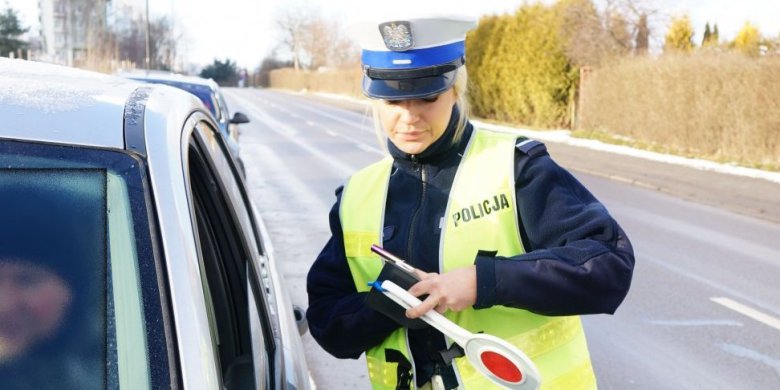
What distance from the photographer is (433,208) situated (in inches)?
76.2

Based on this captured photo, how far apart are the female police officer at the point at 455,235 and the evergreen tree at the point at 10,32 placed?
1046 inches

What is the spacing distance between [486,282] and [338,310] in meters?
0.44

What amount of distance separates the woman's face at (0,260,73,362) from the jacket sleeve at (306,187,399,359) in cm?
69

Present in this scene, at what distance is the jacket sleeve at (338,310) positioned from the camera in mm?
1958

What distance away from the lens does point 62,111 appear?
153 cm

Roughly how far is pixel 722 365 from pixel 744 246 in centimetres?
382

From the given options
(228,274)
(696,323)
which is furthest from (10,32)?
(228,274)

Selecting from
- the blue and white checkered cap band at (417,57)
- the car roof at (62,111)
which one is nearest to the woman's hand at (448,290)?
the blue and white checkered cap band at (417,57)

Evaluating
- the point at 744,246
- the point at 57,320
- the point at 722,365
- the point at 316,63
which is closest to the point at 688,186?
the point at 744,246

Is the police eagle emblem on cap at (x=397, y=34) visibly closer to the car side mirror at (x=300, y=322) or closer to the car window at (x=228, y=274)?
the car window at (x=228, y=274)

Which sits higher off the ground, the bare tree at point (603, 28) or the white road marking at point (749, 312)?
the bare tree at point (603, 28)

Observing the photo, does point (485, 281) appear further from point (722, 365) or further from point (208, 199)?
point (722, 365)

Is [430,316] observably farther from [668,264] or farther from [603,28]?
[603,28]

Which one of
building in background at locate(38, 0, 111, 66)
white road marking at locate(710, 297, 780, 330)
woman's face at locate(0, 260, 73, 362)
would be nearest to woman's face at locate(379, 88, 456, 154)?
woman's face at locate(0, 260, 73, 362)
